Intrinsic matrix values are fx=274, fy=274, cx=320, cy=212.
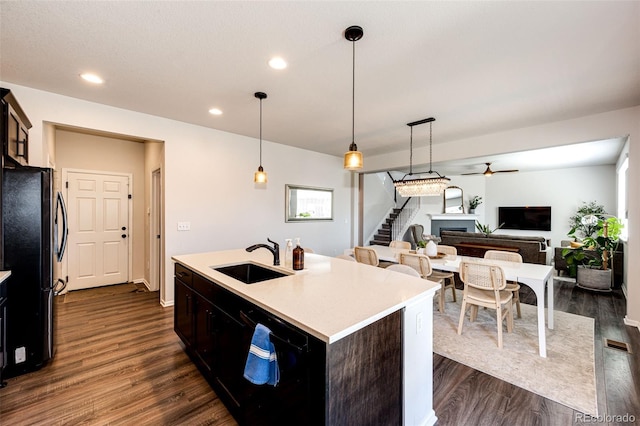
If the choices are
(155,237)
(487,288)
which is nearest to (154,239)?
(155,237)


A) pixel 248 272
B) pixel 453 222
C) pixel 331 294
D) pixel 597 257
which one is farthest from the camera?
pixel 453 222

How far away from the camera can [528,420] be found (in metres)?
1.80

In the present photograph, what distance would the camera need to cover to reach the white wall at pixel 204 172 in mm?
3100

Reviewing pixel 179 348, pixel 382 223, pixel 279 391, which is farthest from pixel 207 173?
pixel 382 223

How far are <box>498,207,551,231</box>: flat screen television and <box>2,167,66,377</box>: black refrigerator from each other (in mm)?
10135

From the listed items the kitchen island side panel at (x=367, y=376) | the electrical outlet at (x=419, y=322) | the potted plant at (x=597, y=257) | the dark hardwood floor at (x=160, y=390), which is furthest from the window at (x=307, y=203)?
the potted plant at (x=597, y=257)

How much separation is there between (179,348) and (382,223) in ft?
23.7

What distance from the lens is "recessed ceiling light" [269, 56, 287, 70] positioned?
228 centimetres

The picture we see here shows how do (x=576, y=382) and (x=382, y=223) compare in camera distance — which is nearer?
(x=576, y=382)

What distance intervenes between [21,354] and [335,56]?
3.52m

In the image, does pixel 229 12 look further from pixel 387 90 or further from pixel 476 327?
pixel 476 327

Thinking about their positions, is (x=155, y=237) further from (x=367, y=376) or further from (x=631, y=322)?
(x=631, y=322)

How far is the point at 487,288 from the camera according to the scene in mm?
2799

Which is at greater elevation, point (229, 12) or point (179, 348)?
point (229, 12)
